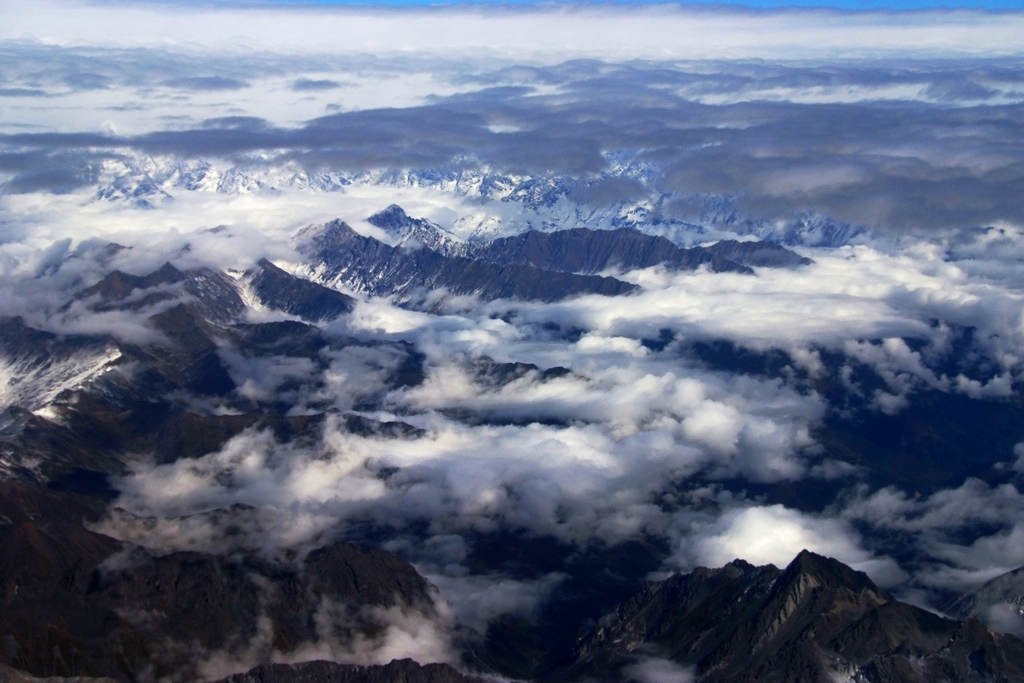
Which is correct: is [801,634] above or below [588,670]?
above

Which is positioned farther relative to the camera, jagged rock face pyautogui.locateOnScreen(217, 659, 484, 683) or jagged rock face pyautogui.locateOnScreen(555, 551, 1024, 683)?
jagged rock face pyautogui.locateOnScreen(217, 659, 484, 683)

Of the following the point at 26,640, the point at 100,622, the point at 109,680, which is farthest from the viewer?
the point at 100,622

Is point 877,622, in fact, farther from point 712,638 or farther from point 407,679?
point 407,679

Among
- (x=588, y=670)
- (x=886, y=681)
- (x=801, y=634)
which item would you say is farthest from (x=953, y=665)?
(x=588, y=670)

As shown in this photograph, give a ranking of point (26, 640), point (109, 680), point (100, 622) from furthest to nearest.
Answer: point (100, 622)
point (26, 640)
point (109, 680)

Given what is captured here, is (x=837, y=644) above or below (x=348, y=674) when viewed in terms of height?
above

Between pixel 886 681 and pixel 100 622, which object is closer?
pixel 886 681

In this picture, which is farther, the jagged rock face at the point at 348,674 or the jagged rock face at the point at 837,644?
the jagged rock face at the point at 348,674

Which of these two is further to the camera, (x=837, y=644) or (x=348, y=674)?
(x=837, y=644)
